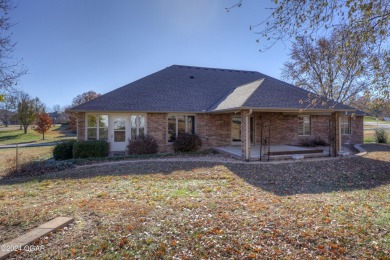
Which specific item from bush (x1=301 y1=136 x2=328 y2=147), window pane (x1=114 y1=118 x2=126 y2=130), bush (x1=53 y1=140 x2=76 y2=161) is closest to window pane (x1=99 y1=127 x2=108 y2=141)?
window pane (x1=114 y1=118 x2=126 y2=130)

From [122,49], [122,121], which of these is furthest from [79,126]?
[122,49]

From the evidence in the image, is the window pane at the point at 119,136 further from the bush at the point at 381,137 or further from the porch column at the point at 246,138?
the bush at the point at 381,137

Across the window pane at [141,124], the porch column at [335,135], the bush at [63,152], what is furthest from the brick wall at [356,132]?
the bush at [63,152]

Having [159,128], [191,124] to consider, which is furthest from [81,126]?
[191,124]

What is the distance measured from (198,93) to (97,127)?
292 inches

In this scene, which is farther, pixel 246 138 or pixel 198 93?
pixel 198 93

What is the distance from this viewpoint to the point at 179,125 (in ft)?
50.5

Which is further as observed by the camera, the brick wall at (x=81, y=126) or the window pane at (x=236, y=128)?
the window pane at (x=236, y=128)

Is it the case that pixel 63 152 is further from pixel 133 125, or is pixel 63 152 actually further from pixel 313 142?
pixel 313 142

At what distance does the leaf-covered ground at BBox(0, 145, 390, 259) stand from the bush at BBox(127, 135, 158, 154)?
469cm

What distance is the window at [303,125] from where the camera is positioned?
56.7 ft

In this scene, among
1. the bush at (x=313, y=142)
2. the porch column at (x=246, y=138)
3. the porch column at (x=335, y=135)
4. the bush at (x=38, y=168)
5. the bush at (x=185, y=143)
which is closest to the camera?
the bush at (x=38, y=168)

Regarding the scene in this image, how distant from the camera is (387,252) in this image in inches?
140

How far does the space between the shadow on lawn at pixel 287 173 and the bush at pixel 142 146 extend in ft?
9.44
